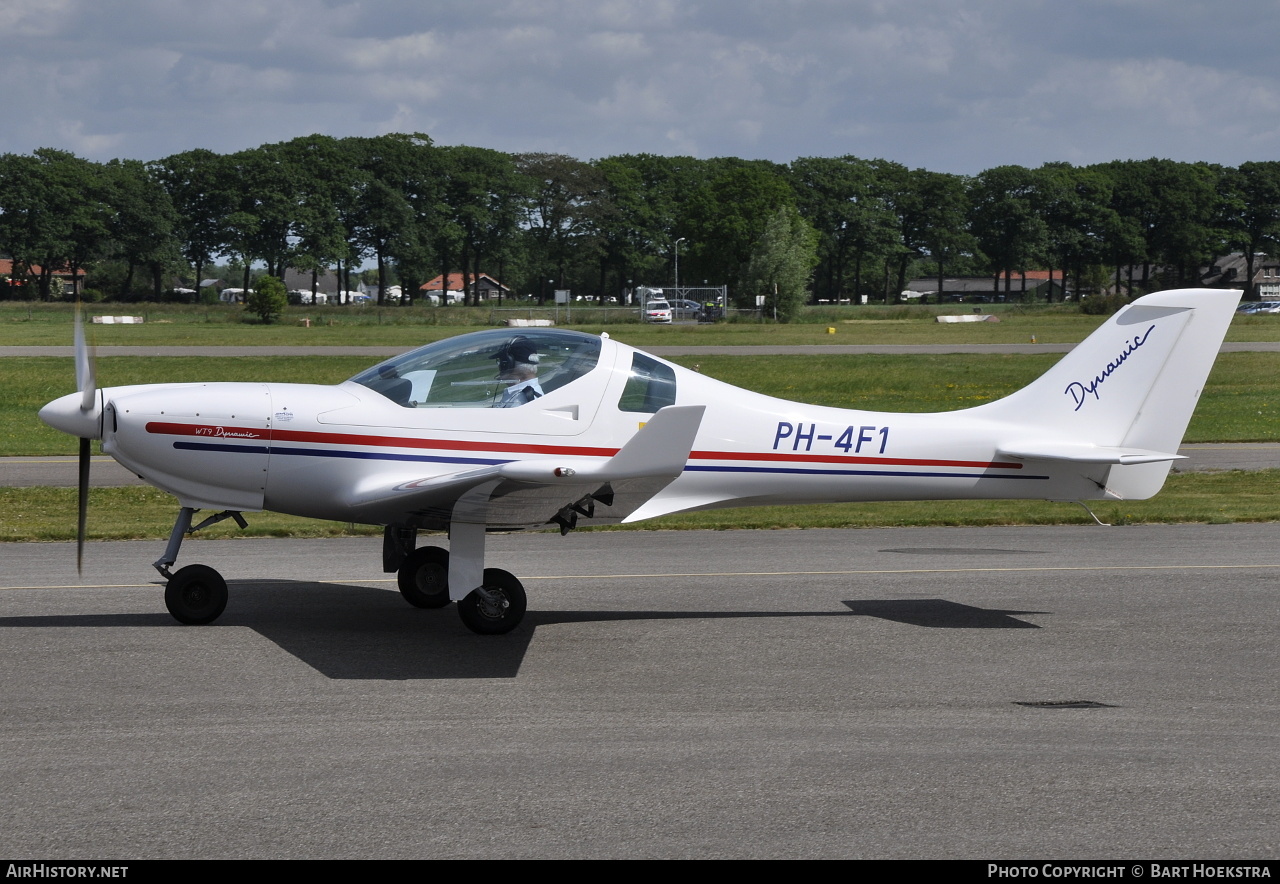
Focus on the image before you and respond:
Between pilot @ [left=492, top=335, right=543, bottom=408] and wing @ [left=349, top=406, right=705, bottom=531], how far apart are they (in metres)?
0.58

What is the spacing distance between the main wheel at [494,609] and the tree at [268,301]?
2494 inches

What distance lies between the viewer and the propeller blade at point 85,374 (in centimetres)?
870

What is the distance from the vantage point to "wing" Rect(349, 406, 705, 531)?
7.67m

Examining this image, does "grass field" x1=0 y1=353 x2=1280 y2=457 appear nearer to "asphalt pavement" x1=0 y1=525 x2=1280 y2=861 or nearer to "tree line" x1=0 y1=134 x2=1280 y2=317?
"asphalt pavement" x1=0 y1=525 x2=1280 y2=861

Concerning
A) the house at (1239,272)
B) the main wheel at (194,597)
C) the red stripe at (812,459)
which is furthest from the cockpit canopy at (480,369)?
the house at (1239,272)

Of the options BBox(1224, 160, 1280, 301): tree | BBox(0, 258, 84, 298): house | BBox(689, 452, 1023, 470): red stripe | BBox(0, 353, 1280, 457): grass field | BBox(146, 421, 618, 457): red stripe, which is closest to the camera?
BBox(146, 421, 618, 457): red stripe

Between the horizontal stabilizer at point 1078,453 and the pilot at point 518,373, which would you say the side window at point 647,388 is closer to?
the pilot at point 518,373

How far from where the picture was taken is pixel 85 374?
8953 mm

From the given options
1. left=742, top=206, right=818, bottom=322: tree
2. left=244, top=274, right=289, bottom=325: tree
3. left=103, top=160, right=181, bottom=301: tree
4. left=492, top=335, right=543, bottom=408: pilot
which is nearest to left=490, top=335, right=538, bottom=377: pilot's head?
left=492, top=335, right=543, bottom=408: pilot

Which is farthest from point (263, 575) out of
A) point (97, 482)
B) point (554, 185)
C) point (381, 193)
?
point (554, 185)

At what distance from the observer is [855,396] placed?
30641 mm

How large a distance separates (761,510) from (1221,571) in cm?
618

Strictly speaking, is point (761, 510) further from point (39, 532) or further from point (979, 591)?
point (39, 532)

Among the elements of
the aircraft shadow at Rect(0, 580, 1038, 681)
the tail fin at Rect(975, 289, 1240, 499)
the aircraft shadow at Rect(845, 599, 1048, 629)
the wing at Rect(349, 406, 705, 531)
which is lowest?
the aircraft shadow at Rect(0, 580, 1038, 681)
